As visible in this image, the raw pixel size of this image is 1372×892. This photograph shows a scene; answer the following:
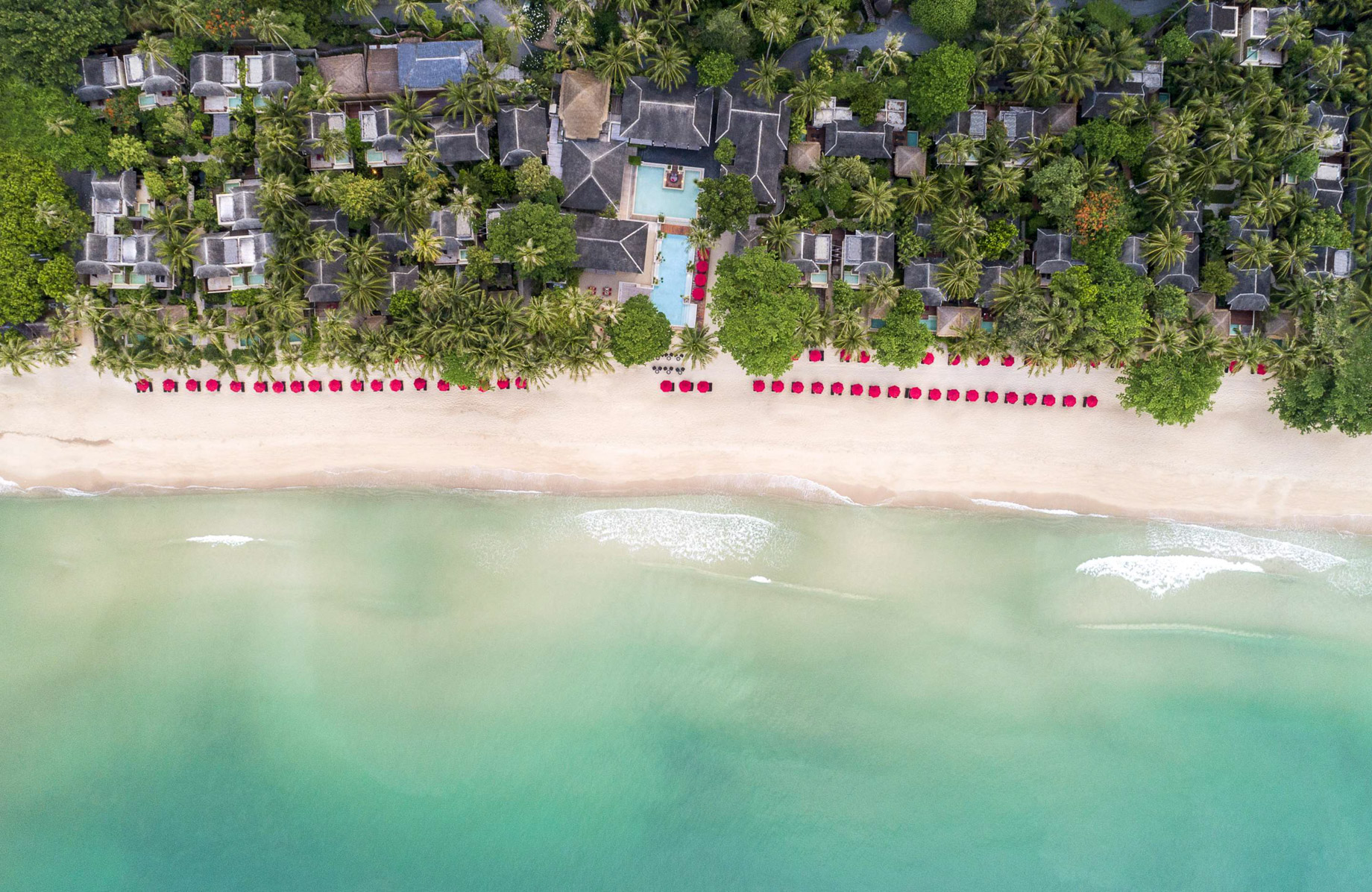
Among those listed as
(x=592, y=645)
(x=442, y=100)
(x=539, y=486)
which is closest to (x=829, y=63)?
(x=442, y=100)

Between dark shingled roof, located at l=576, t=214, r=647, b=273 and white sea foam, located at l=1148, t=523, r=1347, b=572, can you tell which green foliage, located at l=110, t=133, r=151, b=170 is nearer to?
dark shingled roof, located at l=576, t=214, r=647, b=273

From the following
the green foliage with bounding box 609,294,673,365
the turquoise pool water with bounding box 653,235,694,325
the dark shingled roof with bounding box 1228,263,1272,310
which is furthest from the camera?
the turquoise pool water with bounding box 653,235,694,325

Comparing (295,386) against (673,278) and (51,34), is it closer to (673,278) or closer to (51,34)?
(51,34)

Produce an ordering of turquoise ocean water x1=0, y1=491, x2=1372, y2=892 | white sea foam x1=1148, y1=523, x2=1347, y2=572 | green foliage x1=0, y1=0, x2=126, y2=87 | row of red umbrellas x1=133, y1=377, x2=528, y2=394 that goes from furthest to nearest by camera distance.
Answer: white sea foam x1=1148, y1=523, x2=1347, y2=572 → turquoise ocean water x1=0, y1=491, x2=1372, y2=892 → row of red umbrellas x1=133, y1=377, x2=528, y2=394 → green foliage x1=0, y1=0, x2=126, y2=87

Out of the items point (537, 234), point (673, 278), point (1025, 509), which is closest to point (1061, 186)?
point (1025, 509)

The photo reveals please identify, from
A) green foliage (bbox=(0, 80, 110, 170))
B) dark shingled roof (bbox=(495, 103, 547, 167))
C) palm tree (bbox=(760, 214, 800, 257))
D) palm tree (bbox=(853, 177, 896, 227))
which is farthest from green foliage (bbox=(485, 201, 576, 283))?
green foliage (bbox=(0, 80, 110, 170))

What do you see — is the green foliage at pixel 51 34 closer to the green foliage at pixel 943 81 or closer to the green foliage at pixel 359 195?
the green foliage at pixel 359 195
